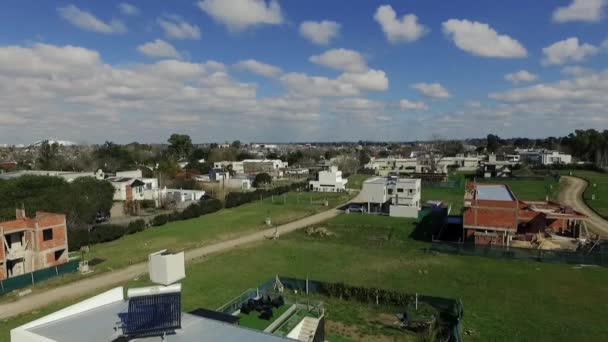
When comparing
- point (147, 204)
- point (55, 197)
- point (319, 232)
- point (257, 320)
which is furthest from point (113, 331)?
point (147, 204)

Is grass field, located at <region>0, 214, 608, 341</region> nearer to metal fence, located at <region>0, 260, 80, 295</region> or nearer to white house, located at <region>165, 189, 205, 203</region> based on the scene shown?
metal fence, located at <region>0, 260, 80, 295</region>

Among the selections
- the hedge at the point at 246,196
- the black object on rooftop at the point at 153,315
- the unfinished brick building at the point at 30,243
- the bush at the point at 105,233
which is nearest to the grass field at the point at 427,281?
the unfinished brick building at the point at 30,243

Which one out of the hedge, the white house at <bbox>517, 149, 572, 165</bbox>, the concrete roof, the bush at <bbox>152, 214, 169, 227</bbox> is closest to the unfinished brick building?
the bush at <bbox>152, 214, 169, 227</bbox>

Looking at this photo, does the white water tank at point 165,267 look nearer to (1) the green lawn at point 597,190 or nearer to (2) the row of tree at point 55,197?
(2) the row of tree at point 55,197

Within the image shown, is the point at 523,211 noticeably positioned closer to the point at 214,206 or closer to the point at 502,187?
Result: the point at 502,187

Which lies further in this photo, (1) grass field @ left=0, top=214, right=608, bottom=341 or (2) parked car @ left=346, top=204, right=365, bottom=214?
(2) parked car @ left=346, top=204, right=365, bottom=214

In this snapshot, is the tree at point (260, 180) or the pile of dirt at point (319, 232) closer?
the pile of dirt at point (319, 232)
